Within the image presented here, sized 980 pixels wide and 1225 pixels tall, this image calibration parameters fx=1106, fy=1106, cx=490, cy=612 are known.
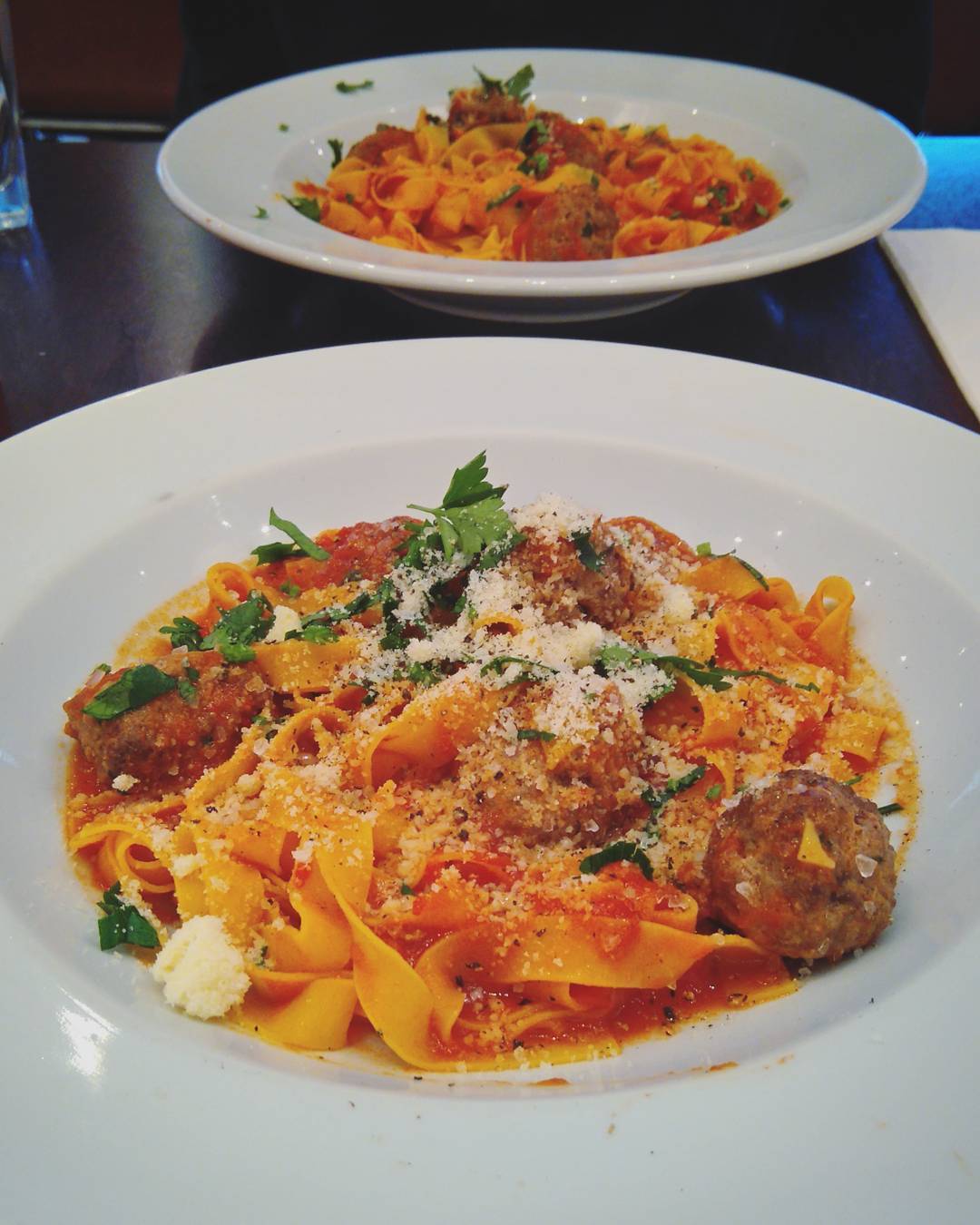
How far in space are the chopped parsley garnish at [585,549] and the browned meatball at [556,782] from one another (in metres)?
0.50

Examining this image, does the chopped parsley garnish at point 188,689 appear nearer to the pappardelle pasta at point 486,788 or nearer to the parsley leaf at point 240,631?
the pappardelle pasta at point 486,788

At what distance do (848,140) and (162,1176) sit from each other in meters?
6.32

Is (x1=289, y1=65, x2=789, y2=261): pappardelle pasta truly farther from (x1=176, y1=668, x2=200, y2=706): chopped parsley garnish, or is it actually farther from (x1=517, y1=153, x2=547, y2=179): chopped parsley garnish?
(x1=176, y1=668, x2=200, y2=706): chopped parsley garnish

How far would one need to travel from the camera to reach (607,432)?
14.0 ft

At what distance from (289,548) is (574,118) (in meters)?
5.02

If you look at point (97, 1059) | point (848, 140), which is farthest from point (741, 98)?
point (97, 1059)

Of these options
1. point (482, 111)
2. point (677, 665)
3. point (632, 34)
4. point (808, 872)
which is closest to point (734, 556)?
point (677, 665)

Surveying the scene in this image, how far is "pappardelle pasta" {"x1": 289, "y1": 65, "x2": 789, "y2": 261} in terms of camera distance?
226 inches

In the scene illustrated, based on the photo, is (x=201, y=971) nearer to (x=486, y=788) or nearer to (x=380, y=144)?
(x=486, y=788)

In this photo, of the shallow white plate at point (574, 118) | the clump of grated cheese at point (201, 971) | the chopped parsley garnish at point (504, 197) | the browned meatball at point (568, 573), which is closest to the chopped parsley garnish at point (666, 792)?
the browned meatball at point (568, 573)

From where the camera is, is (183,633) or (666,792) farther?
(183,633)

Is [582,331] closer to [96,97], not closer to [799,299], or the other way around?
[799,299]

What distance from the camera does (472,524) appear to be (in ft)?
11.1

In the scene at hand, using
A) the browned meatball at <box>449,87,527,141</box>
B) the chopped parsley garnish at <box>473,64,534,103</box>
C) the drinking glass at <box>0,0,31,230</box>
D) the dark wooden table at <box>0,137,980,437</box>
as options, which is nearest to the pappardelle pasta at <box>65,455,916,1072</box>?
the dark wooden table at <box>0,137,980,437</box>
